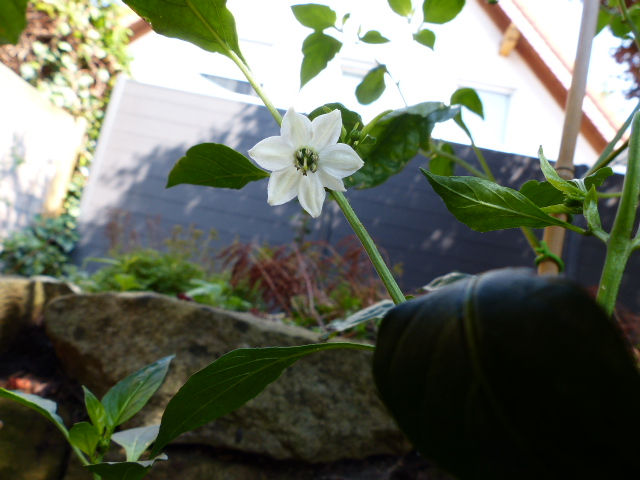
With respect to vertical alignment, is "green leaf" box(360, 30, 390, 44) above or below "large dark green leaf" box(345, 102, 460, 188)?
above

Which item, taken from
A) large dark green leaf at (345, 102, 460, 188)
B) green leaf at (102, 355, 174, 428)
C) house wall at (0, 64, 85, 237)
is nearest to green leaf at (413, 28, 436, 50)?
large dark green leaf at (345, 102, 460, 188)

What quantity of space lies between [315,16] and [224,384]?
67 centimetres

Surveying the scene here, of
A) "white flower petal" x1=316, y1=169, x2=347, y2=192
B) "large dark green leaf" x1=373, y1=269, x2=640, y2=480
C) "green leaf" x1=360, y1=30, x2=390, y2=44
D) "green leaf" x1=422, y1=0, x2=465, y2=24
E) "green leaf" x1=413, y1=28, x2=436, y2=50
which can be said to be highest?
"green leaf" x1=422, y1=0, x2=465, y2=24

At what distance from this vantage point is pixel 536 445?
169 millimetres

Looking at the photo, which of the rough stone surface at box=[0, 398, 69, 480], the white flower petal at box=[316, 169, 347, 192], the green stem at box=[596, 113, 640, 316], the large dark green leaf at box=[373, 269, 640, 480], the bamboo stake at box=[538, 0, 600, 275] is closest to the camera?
the large dark green leaf at box=[373, 269, 640, 480]

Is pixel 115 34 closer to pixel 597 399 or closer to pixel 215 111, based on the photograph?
pixel 215 111

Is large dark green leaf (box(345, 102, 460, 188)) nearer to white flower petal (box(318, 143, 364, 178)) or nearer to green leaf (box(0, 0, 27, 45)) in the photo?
white flower petal (box(318, 143, 364, 178))

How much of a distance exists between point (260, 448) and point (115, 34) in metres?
5.07

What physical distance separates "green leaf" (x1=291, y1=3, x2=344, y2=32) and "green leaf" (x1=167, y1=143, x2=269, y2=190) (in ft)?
1.50

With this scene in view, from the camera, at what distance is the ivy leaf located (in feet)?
2.60

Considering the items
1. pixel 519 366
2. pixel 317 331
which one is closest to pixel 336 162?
pixel 519 366

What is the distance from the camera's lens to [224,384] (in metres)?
0.42

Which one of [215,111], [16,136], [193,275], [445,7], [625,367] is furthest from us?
[215,111]

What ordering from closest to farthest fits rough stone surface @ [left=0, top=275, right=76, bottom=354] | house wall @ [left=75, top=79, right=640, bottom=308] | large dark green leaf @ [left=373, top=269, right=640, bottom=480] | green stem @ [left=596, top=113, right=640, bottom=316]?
large dark green leaf @ [left=373, top=269, right=640, bottom=480], green stem @ [left=596, top=113, right=640, bottom=316], rough stone surface @ [left=0, top=275, right=76, bottom=354], house wall @ [left=75, top=79, right=640, bottom=308]
